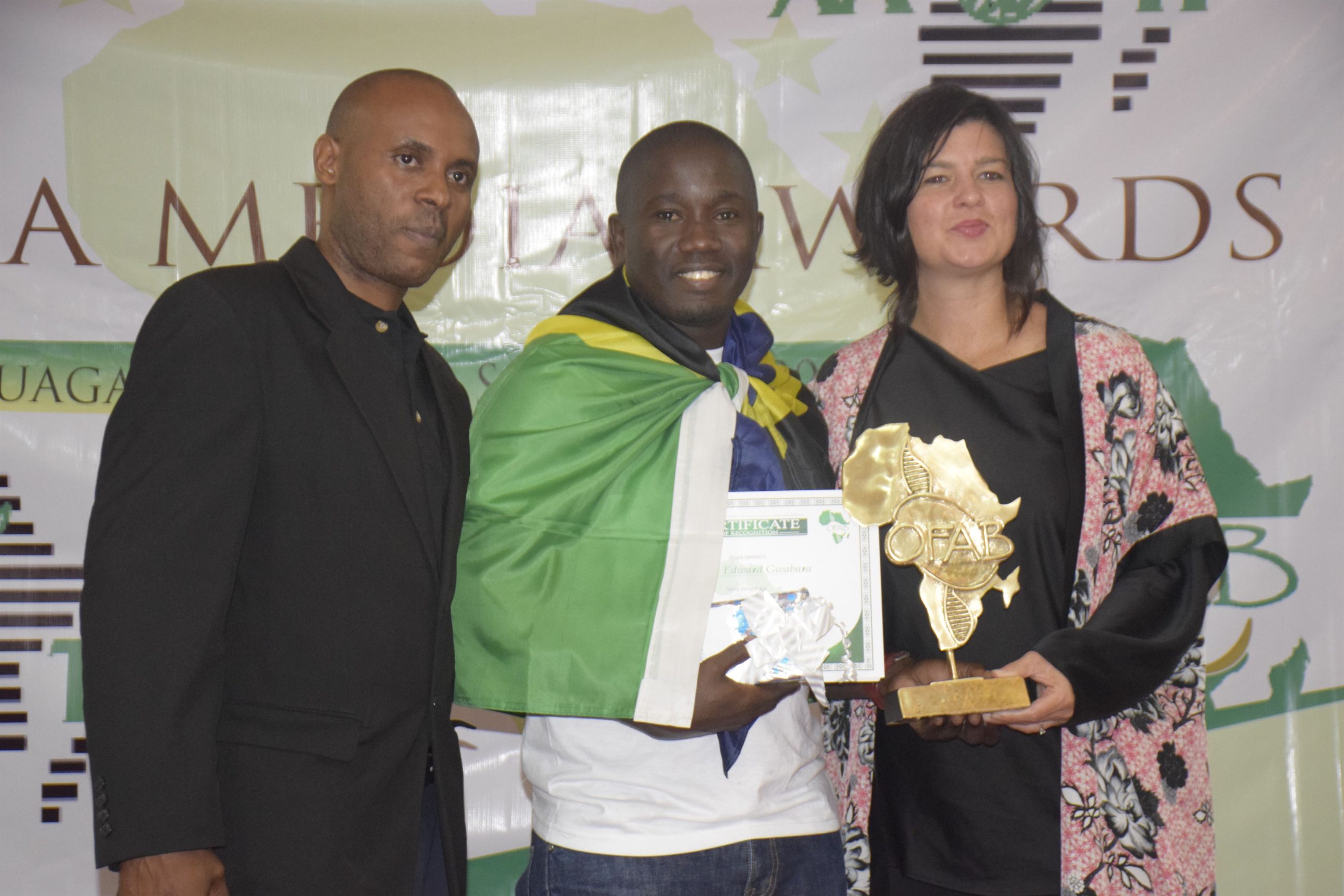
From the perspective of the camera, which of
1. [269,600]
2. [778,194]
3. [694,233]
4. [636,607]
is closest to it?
[269,600]

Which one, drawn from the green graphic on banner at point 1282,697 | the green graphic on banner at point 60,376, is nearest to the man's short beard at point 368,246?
the green graphic on banner at point 60,376

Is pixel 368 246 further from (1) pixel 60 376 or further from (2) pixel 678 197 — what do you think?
(1) pixel 60 376

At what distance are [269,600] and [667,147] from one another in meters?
1.15

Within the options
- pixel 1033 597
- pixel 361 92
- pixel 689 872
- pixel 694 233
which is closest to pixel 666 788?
pixel 689 872

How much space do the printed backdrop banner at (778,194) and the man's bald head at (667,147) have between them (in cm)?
112

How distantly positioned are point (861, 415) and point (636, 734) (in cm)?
79

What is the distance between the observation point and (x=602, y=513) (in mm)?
1930

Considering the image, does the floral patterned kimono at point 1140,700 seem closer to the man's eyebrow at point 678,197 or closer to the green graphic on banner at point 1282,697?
the man's eyebrow at point 678,197

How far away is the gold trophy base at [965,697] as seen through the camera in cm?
182

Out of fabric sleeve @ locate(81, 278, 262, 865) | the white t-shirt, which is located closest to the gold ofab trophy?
the white t-shirt

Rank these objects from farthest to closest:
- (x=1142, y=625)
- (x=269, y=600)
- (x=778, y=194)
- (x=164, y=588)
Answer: (x=778, y=194)
(x=1142, y=625)
(x=269, y=600)
(x=164, y=588)

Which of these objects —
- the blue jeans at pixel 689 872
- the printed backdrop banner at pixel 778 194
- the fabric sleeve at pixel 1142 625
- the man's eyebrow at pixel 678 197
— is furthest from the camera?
the printed backdrop banner at pixel 778 194

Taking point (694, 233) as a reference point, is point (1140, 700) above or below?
below

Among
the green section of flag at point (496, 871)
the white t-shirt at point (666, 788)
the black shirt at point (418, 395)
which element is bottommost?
the green section of flag at point (496, 871)
